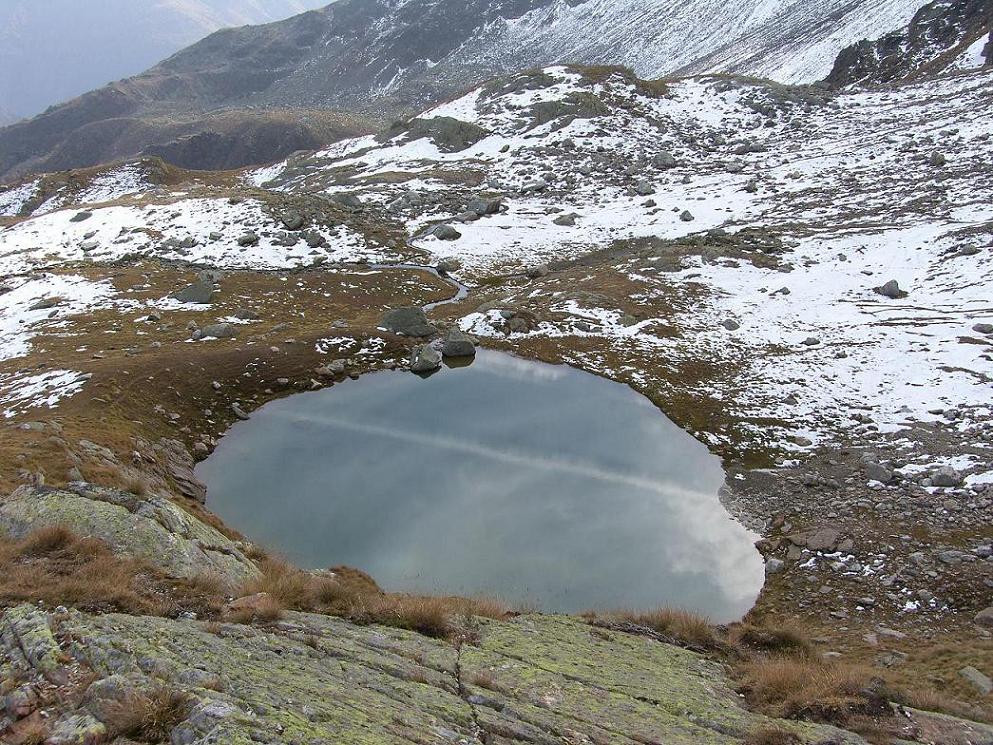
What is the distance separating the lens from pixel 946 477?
2333 cm

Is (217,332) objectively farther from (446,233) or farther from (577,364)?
(446,233)

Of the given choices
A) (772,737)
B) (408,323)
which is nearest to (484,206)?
(408,323)

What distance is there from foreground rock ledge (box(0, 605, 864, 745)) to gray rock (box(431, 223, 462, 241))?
Result: 53681 millimetres

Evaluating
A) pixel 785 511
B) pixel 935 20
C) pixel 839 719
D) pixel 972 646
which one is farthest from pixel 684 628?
pixel 935 20

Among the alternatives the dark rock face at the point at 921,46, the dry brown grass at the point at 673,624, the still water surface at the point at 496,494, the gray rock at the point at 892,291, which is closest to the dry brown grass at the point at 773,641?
the dry brown grass at the point at 673,624

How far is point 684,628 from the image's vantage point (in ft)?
51.9

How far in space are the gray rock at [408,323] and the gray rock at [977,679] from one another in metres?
32.1

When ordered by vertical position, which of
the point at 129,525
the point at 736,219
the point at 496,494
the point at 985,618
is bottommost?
the point at 985,618

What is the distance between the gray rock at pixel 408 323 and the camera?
40531 millimetres

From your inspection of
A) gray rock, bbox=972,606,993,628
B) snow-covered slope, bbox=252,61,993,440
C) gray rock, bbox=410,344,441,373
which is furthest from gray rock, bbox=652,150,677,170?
gray rock, bbox=972,606,993,628

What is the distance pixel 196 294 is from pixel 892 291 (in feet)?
163

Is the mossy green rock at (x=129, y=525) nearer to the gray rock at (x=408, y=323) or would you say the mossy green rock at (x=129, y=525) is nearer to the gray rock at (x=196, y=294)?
the gray rock at (x=408, y=323)

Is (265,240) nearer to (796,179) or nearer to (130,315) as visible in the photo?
(130,315)

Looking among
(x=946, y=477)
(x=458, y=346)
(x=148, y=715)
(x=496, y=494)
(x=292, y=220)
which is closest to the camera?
(x=148, y=715)
